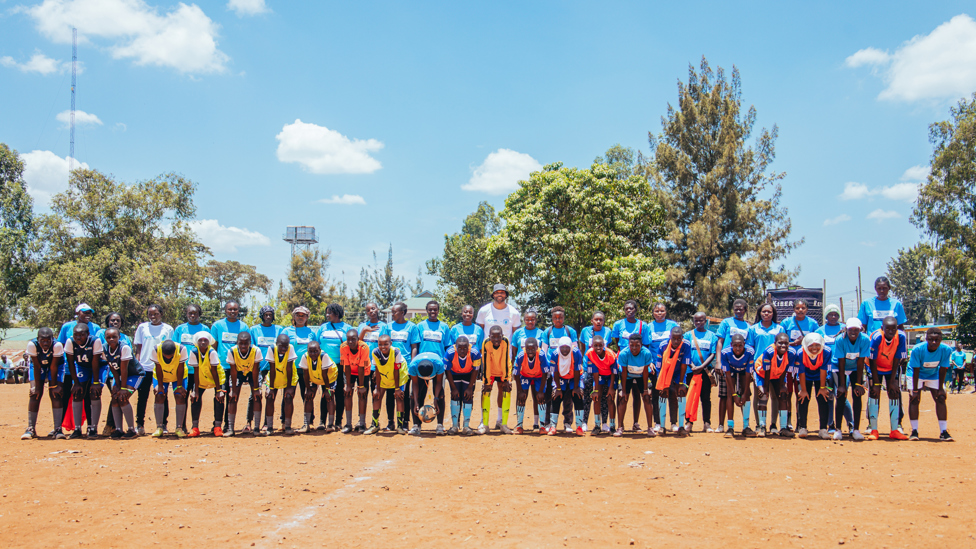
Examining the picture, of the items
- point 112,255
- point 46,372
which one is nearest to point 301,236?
point 112,255

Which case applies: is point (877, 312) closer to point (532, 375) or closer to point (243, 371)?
point (532, 375)

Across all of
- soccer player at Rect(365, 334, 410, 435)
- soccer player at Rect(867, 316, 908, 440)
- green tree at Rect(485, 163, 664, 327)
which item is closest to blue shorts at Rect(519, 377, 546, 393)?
soccer player at Rect(365, 334, 410, 435)

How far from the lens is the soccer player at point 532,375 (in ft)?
31.2

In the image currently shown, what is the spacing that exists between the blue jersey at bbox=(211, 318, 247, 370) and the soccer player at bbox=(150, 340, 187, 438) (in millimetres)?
517

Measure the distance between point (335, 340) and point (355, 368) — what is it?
64cm

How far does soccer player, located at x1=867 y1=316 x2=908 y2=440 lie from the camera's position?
9.01 metres

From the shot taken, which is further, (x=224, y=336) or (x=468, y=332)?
(x=468, y=332)

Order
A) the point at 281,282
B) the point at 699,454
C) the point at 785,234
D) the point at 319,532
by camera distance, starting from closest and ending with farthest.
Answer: the point at 319,532 → the point at 699,454 → the point at 785,234 → the point at 281,282

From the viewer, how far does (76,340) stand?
9234 millimetres

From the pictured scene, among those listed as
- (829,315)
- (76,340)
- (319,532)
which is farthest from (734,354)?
(76,340)

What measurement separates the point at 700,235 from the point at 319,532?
28835 millimetres

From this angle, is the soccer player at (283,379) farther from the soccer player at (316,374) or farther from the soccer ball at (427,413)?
the soccer ball at (427,413)

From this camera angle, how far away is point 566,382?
9.66 metres

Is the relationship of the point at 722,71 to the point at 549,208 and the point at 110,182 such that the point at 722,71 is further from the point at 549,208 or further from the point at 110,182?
the point at 110,182
